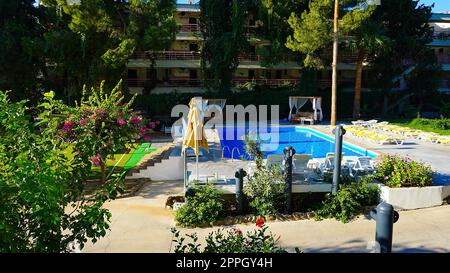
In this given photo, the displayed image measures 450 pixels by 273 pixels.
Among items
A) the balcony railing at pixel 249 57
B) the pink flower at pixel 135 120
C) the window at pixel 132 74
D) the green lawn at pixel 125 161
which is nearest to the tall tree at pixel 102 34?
the green lawn at pixel 125 161

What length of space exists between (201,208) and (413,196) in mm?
5668

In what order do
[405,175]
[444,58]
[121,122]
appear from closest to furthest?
1. [405,175]
2. [121,122]
3. [444,58]

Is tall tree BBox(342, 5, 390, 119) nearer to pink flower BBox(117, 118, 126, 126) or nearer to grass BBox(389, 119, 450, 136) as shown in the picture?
grass BBox(389, 119, 450, 136)

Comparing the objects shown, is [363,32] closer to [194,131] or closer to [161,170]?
[161,170]

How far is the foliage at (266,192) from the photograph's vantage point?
963 centimetres

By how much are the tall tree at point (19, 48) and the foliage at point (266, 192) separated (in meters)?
20.1

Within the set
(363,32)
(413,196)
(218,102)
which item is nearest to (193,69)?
(218,102)

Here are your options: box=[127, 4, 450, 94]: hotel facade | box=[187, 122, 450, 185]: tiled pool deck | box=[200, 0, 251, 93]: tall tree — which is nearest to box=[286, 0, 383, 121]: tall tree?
box=[200, 0, 251, 93]: tall tree

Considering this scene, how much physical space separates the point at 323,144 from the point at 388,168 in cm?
996

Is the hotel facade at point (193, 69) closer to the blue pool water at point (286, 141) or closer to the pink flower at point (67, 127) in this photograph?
the blue pool water at point (286, 141)

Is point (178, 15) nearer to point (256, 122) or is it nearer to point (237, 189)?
point (256, 122)

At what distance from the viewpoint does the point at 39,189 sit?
3098 millimetres

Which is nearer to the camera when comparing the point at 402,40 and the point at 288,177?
the point at 288,177

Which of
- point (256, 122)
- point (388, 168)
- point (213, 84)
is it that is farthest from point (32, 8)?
point (388, 168)
